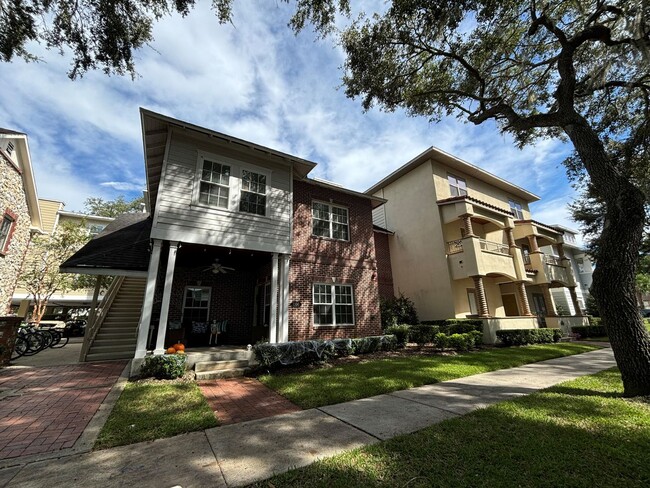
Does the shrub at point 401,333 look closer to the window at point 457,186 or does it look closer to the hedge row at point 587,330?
the window at point 457,186

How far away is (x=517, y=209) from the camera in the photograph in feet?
74.1

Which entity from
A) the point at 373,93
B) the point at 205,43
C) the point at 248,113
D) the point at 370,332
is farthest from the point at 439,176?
the point at 205,43

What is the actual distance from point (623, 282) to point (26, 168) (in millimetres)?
23402

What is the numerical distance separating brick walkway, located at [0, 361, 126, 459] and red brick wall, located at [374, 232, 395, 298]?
12.1m

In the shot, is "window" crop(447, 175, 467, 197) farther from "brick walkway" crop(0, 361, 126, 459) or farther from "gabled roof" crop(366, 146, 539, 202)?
"brick walkway" crop(0, 361, 126, 459)

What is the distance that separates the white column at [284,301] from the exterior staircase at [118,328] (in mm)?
5743

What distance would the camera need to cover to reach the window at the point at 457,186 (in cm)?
1834

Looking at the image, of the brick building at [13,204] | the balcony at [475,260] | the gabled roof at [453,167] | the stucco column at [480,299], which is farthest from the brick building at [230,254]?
the stucco column at [480,299]

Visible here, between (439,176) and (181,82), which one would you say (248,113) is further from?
(439,176)

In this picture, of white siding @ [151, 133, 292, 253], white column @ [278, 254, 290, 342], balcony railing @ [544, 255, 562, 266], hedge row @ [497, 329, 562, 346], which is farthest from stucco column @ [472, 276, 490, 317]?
white siding @ [151, 133, 292, 253]

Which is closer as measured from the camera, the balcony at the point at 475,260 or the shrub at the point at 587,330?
the balcony at the point at 475,260

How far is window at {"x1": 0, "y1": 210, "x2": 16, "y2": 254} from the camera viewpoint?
517 inches

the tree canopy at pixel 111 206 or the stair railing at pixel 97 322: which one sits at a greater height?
the tree canopy at pixel 111 206

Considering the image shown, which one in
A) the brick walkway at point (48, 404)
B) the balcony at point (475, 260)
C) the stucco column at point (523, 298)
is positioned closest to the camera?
the brick walkway at point (48, 404)
